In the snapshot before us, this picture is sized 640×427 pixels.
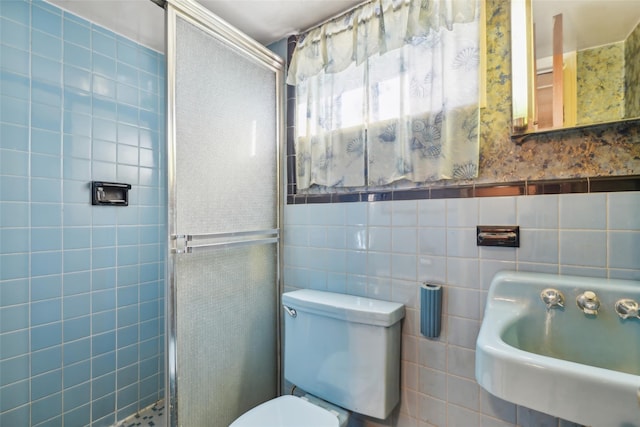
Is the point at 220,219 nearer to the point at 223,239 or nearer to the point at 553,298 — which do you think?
the point at 223,239

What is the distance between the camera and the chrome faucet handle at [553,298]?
842 mm

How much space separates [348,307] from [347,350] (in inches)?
6.4

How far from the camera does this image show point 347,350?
113cm

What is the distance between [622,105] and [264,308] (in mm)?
1567

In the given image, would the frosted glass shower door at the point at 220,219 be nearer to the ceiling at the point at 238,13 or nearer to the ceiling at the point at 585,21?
the ceiling at the point at 238,13

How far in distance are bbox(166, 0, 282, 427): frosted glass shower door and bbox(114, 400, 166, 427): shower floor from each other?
2.08ft

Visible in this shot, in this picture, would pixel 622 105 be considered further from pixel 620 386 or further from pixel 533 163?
pixel 620 386

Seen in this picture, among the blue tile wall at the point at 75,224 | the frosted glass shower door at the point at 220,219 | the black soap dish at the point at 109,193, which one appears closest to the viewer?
the frosted glass shower door at the point at 220,219

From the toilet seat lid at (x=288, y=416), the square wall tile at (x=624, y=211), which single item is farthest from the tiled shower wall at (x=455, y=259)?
the toilet seat lid at (x=288, y=416)

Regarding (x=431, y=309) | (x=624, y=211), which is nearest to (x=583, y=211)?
(x=624, y=211)

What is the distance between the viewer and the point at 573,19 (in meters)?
0.93

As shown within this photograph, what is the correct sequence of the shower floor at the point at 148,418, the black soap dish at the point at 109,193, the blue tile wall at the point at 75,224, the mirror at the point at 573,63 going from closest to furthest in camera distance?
the mirror at the point at 573,63
the blue tile wall at the point at 75,224
the black soap dish at the point at 109,193
the shower floor at the point at 148,418

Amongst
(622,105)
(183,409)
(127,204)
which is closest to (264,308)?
(183,409)

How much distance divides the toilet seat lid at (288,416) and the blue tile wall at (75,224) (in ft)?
2.34
